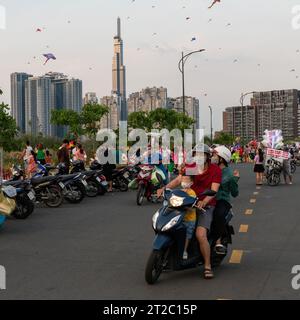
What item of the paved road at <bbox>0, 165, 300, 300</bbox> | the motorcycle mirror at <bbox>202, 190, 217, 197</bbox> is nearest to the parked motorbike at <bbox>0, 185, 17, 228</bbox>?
the paved road at <bbox>0, 165, 300, 300</bbox>

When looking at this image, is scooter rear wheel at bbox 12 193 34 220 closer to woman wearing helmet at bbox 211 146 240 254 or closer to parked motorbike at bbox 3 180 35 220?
→ parked motorbike at bbox 3 180 35 220

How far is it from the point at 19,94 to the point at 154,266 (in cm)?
7152

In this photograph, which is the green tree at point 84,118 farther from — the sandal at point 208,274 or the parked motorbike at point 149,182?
the sandal at point 208,274

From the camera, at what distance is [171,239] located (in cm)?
618

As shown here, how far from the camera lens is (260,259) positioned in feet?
24.8

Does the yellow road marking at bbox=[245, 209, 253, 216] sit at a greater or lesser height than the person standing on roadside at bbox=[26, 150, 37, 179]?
lesser

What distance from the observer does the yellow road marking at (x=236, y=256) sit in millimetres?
7445

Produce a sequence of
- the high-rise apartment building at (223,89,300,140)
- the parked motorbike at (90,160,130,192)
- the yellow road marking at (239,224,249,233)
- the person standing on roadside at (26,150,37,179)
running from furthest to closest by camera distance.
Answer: the high-rise apartment building at (223,89,300,140), the parked motorbike at (90,160,130,192), the person standing on roadside at (26,150,37,179), the yellow road marking at (239,224,249,233)

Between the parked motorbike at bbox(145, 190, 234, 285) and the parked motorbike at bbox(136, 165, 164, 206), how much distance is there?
25.9ft

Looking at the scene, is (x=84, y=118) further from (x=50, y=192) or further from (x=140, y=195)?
(x=50, y=192)

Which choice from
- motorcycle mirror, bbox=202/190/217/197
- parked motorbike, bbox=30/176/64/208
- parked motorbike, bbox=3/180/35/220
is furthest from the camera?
parked motorbike, bbox=30/176/64/208

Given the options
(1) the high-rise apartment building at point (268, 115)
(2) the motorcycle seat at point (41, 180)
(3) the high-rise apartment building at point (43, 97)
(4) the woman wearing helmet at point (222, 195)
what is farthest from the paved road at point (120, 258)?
(1) the high-rise apartment building at point (268, 115)

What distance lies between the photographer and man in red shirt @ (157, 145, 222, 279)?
6387 mm

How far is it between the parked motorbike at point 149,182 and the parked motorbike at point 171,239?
790 cm
